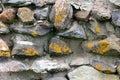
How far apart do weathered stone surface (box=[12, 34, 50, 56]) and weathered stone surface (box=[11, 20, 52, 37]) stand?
40 mm

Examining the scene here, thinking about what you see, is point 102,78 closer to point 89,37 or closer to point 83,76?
point 83,76

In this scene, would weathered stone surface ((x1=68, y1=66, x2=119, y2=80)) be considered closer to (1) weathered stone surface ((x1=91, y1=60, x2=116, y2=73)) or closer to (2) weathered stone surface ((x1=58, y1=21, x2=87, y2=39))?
(1) weathered stone surface ((x1=91, y1=60, x2=116, y2=73))

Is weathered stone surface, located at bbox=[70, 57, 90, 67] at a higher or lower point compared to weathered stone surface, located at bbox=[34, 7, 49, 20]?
lower

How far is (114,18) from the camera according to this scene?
2.01 metres

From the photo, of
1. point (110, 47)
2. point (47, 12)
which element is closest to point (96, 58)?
point (110, 47)

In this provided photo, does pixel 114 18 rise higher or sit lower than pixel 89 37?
higher

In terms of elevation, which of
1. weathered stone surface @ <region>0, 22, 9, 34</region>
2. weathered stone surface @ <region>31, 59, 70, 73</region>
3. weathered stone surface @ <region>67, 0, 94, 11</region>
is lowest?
weathered stone surface @ <region>31, 59, 70, 73</region>

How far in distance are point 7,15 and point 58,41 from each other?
14.7 inches

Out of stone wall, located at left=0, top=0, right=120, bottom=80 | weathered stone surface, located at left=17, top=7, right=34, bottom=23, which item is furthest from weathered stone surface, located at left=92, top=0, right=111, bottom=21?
weathered stone surface, located at left=17, top=7, right=34, bottom=23

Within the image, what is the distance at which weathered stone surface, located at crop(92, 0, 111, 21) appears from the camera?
202 cm

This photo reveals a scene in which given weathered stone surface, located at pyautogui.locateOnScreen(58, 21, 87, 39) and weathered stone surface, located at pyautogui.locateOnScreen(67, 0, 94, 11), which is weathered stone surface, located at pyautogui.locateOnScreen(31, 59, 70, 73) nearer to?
weathered stone surface, located at pyautogui.locateOnScreen(58, 21, 87, 39)

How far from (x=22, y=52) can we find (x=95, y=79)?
51cm

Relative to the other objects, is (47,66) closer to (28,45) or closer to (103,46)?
(28,45)

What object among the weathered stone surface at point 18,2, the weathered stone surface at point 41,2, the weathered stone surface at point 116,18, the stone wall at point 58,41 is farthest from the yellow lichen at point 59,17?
the weathered stone surface at point 116,18
